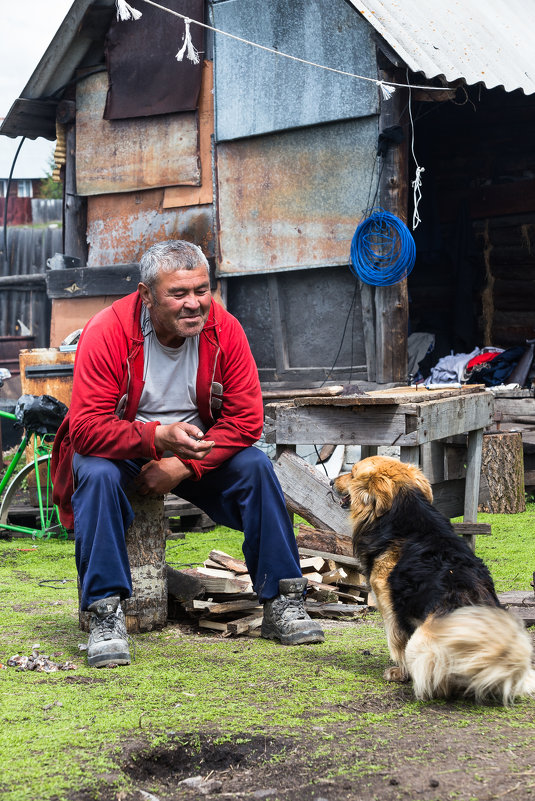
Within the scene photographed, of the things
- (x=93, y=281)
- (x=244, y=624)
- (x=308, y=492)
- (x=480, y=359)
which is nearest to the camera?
(x=244, y=624)

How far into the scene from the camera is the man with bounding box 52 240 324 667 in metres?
3.61

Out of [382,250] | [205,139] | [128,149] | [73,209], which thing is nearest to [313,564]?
[382,250]

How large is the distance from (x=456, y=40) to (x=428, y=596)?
302 inches

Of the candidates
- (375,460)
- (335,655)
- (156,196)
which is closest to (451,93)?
(156,196)

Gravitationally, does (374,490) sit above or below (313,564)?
above

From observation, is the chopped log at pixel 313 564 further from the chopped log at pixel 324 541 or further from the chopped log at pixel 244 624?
the chopped log at pixel 244 624

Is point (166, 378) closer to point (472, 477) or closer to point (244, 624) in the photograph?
point (244, 624)

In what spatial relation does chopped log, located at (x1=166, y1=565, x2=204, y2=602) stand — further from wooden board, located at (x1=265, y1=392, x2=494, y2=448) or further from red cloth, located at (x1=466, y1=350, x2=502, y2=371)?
red cloth, located at (x1=466, y1=350, x2=502, y2=371)

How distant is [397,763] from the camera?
2396 mm

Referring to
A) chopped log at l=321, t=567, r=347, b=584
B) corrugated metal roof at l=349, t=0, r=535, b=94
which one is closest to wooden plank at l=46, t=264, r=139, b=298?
corrugated metal roof at l=349, t=0, r=535, b=94

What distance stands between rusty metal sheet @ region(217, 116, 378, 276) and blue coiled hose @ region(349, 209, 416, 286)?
263 millimetres

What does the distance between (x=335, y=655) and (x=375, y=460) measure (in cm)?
82

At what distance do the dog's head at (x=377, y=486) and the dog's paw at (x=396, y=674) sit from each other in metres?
0.55

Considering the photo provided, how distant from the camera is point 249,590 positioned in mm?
4539
